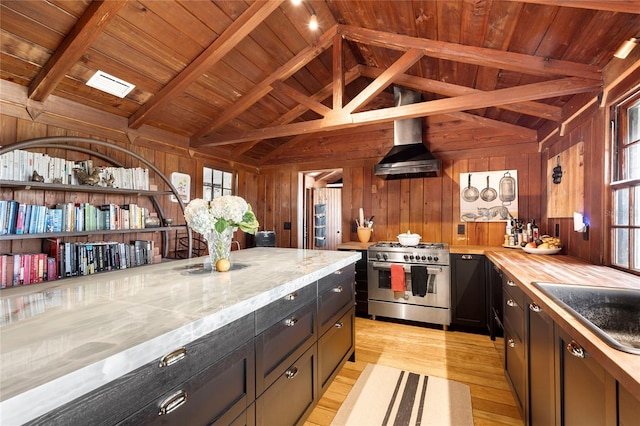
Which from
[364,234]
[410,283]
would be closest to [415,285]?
[410,283]

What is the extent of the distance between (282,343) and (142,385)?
→ 2.38ft

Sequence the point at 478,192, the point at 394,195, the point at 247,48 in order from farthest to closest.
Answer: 1. the point at 394,195
2. the point at 478,192
3. the point at 247,48

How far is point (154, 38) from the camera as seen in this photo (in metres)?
2.37

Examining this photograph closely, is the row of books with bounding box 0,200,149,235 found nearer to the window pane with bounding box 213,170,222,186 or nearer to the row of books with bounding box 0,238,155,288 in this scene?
the row of books with bounding box 0,238,155,288

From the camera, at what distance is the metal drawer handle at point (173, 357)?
0.78 metres

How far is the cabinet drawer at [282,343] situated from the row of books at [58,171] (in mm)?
2438

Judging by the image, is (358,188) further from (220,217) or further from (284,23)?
(220,217)

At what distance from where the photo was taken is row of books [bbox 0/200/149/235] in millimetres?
2162

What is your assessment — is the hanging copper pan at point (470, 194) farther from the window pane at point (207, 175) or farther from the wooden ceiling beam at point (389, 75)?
the window pane at point (207, 175)

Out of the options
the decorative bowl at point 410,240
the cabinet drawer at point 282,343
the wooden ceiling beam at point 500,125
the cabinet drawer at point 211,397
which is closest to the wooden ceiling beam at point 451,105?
the wooden ceiling beam at point 500,125

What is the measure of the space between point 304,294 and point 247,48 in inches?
100

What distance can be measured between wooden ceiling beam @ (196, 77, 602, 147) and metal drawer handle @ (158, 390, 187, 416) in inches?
104

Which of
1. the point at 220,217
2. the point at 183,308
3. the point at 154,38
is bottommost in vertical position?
the point at 183,308

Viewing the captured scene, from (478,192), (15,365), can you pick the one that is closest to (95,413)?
(15,365)
